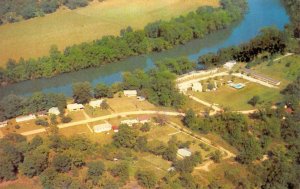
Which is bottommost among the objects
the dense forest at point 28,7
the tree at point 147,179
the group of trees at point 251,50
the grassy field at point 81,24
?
the tree at point 147,179

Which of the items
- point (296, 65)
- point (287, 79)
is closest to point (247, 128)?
point (287, 79)

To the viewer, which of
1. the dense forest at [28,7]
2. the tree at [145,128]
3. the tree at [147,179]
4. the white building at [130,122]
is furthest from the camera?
the dense forest at [28,7]

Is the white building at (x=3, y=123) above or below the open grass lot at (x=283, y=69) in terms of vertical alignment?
below

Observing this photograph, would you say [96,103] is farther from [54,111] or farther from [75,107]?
[54,111]

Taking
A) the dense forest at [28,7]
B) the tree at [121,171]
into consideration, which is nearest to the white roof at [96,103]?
the tree at [121,171]

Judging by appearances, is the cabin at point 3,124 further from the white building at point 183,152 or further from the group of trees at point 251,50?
the group of trees at point 251,50

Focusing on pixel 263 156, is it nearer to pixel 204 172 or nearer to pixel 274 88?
pixel 204 172
